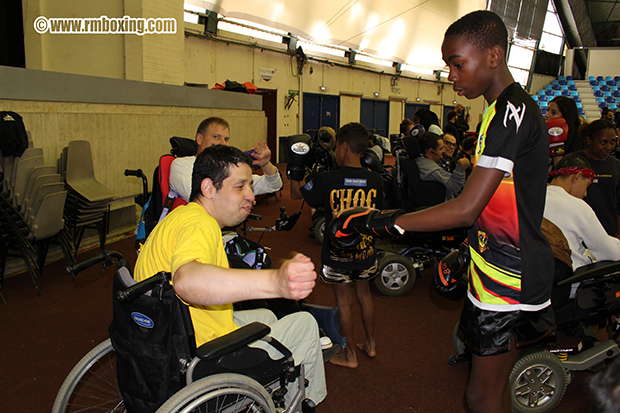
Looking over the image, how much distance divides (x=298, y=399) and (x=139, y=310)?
0.78 m

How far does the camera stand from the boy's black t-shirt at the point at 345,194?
2686 mm

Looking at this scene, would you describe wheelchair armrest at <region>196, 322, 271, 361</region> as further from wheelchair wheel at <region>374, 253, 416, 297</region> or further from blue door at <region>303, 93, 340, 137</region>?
blue door at <region>303, 93, 340, 137</region>

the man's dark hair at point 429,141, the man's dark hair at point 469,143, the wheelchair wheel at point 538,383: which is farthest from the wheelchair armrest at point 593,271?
the man's dark hair at point 469,143

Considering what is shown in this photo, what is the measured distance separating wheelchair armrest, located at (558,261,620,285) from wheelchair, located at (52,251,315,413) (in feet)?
5.28

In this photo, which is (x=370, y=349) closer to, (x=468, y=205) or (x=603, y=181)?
(x=468, y=205)

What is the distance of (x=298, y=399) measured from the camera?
1.76 metres

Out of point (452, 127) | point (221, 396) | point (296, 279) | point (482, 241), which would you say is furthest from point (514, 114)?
point (452, 127)

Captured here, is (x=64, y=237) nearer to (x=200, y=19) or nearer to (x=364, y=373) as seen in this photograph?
(x=364, y=373)

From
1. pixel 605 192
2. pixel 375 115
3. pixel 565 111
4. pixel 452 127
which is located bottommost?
pixel 605 192

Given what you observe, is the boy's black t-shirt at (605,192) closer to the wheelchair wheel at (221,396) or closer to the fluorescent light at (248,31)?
the wheelchair wheel at (221,396)

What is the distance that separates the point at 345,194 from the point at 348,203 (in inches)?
2.5

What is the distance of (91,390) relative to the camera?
244 centimetres

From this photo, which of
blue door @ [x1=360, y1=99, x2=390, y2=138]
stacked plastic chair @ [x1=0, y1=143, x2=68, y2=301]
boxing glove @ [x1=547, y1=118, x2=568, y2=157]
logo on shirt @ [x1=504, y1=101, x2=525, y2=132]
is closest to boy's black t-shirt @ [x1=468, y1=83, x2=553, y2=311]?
logo on shirt @ [x1=504, y1=101, x2=525, y2=132]

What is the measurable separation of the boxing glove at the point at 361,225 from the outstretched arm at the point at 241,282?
365 mm
